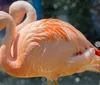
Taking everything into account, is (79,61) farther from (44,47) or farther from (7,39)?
(7,39)

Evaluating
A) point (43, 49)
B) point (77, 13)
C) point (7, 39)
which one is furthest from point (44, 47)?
point (77, 13)

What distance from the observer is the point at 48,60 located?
202 cm

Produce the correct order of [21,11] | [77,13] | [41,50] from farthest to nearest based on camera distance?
[77,13], [21,11], [41,50]

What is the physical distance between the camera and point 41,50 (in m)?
2.01

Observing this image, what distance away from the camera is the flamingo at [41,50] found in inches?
79.1

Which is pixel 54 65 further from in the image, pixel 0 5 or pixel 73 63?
pixel 0 5

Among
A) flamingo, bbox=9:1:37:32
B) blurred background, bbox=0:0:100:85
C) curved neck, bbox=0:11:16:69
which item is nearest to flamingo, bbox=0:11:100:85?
curved neck, bbox=0:11:16:69

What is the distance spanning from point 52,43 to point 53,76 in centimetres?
18

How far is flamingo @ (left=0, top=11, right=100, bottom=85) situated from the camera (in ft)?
6.59

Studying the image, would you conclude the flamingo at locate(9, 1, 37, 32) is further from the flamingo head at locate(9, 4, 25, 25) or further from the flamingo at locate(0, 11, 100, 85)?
the flamingo at locate(0, 11, 100, 85)

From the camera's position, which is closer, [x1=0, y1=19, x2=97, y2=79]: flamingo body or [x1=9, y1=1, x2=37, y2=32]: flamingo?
[x1=0, y1=19, x2=97, y2=79]: flamingo body

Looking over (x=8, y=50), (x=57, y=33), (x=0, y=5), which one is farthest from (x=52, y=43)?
(x=0, y=5)

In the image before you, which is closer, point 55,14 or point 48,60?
point 48,60

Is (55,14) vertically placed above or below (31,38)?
below
